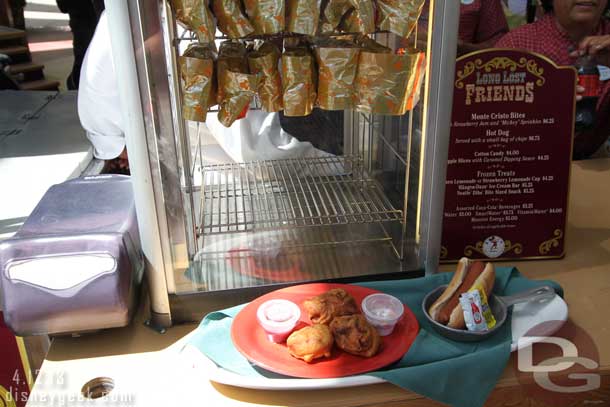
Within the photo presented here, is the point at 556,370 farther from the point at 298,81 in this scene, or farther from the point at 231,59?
the point at 231,59

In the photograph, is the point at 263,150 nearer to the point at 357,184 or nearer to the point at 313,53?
the point at 357,184

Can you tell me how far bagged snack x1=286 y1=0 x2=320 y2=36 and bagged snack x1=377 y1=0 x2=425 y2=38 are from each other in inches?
4.3

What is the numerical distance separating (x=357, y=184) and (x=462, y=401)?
63cm

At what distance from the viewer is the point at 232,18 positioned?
0.84 m

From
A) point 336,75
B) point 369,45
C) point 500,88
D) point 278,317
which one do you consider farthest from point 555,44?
point 278,317

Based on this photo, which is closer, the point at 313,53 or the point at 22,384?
the point at 313,53

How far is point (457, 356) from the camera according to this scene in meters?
0.84

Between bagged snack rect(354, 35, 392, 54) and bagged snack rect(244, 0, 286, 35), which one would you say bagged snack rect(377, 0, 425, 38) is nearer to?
bagged snack rect(354, 35, 392, 54)

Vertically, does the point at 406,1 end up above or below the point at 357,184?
above

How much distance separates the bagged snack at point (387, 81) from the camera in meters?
0.88

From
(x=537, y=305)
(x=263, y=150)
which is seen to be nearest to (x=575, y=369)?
(x=537, y=305)

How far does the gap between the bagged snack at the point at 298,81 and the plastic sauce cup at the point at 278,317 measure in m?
0.33

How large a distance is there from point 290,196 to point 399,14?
1.73ft

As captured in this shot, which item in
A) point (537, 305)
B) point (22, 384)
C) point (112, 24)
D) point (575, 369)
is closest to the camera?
point (112, 24)
